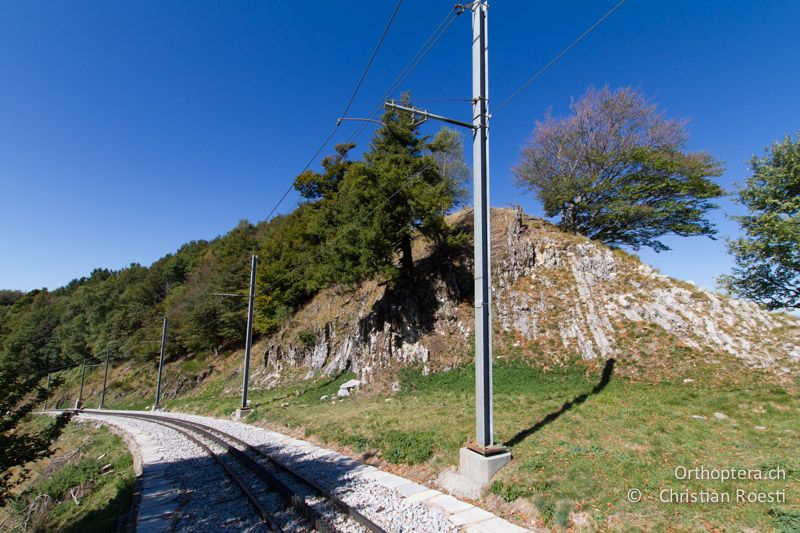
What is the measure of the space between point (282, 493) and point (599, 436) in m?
7.93

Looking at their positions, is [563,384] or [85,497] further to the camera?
[563,384]

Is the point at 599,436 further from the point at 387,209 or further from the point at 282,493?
the point at 387,209

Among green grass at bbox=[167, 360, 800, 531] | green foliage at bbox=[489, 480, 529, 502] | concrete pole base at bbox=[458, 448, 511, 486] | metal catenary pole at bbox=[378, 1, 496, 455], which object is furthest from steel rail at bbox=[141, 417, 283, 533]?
metal catenary pole at bbox=[378, 1, 496, 455]

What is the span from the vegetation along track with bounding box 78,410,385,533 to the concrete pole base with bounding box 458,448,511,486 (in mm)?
2544

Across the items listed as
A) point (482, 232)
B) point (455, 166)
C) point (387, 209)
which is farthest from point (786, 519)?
point (455, 166)

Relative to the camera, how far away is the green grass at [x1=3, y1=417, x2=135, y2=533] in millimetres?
9625

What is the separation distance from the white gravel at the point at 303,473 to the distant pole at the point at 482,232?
2.17 metres

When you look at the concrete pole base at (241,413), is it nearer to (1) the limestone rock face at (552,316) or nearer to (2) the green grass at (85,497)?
(2) the green grass at (85,497)

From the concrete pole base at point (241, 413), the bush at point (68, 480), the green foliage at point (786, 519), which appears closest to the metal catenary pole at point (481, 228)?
the green foliage at point (786, 519)

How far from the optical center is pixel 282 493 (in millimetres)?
9008

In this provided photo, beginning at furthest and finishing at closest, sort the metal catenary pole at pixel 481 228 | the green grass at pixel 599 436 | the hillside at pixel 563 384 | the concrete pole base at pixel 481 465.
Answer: the metal catenary pole at pixel 481 228
the concrete pole base at pixel 481 465
the hillside at pixel 563 384
the green grass at pixel 599 436

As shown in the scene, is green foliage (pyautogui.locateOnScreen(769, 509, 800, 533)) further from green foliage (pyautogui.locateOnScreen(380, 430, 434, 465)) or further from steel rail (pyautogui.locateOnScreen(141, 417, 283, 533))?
steel rail (pyautogui.locateOnScreen(141, 417, 283, 533))

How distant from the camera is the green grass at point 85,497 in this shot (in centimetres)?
962

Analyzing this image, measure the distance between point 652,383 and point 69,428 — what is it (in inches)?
1599
